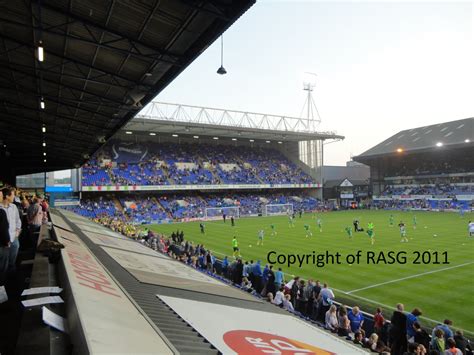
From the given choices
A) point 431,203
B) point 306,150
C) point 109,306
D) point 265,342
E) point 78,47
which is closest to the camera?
point 109,306

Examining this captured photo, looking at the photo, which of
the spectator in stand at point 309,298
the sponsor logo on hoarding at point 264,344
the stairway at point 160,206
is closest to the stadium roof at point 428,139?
the stairway at point 160,206

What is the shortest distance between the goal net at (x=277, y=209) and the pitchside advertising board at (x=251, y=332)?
173 ft

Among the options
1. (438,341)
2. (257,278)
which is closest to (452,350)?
(438,341)

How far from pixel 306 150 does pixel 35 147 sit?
5680 centimetres

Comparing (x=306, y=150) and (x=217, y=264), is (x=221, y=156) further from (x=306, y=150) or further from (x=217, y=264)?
(x=217, y=264)

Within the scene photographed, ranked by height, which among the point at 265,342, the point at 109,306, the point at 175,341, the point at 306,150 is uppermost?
the point at 306,150

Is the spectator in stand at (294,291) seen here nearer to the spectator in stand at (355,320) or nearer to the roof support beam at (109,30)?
the spectator in stand at (355,320)

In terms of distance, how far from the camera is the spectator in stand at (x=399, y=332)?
9203mm

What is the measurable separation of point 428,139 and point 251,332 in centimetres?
7148

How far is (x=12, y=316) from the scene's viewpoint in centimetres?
418

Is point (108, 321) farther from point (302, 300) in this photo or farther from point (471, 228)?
point (471, 228)

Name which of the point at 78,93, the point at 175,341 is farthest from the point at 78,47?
the point at 175,341

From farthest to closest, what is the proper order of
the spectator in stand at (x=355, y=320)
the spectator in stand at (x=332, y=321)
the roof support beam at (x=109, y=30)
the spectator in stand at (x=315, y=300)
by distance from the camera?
the spectator in stand at (x=315, y=300) → the spectator in stand at (x=355, y=320) → the spectator in stand at (x=332, y=321) → the roof support beam at (x=109, y=30)

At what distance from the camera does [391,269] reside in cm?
1952
